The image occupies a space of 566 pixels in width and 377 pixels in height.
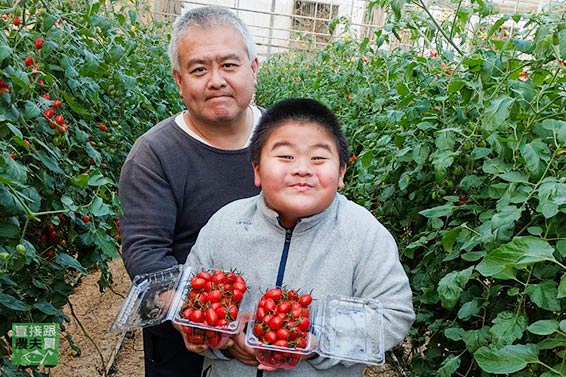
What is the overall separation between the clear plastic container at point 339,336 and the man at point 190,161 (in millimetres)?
426

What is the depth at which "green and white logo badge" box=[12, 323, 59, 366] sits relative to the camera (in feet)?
3.62

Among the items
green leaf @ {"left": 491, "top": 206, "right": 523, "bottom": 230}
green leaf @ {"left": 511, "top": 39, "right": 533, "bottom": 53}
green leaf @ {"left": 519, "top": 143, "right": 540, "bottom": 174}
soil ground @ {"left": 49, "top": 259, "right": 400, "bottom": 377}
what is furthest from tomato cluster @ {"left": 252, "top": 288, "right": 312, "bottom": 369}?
soil ground @ {"left": 49, "top": 259, "right": 400, "bottom": 377}

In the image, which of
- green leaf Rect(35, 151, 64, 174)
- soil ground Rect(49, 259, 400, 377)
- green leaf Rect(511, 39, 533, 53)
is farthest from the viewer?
soil ground Rect(49, 259, 400, 377)

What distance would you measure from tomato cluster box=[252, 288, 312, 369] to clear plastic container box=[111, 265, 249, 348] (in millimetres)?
58

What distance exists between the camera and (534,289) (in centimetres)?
88

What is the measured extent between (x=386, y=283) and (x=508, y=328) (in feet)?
0.78

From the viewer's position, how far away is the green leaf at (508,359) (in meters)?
0.83

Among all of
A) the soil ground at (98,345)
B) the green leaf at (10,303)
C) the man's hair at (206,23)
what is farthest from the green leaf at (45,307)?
the soil ground at (98,345)

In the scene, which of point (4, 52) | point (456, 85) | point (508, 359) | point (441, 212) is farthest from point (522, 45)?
point (4, 52)

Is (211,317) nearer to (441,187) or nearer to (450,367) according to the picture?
(450,367)

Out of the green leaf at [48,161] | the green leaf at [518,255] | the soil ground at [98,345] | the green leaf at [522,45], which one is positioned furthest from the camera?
the soil ground at [98,345]

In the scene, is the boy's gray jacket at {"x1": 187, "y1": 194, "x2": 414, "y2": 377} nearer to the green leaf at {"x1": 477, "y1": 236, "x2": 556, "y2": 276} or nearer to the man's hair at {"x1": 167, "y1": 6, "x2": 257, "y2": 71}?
the green leaf at {"x1": 477, "y1": 236, "x2": 556, "y2": 276}

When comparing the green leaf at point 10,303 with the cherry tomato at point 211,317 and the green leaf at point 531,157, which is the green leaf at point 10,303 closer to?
the cherry tomato at point 211,317

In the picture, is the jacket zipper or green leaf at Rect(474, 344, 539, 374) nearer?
green leaf at Rect(474, 344, 539, 374)
